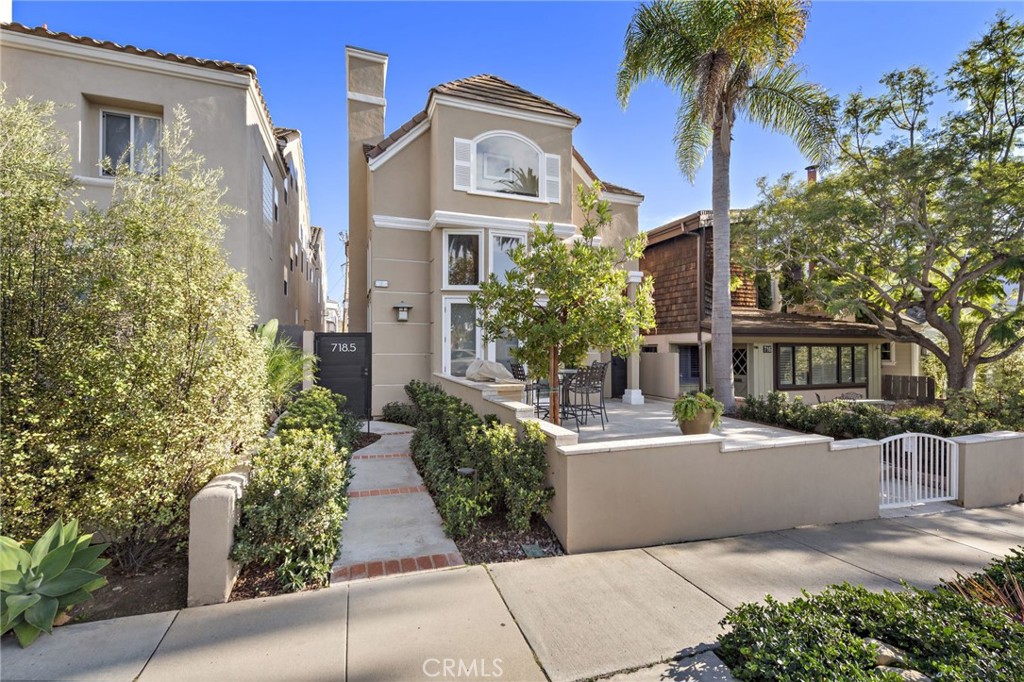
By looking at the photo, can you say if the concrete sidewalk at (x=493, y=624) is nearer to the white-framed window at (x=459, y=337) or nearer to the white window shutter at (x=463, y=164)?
the white-framed window at (x=459, y=337)

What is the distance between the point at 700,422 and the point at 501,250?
23.1 ft

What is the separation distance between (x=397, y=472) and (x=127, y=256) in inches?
181

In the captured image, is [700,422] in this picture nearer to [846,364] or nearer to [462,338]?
[462,338]

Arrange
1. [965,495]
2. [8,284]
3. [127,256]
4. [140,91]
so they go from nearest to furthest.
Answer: [8,284] < [127,256] < [965,495] < [140,91]

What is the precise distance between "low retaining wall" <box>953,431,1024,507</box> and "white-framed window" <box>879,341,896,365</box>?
44.3 feet

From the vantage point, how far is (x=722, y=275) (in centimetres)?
1162

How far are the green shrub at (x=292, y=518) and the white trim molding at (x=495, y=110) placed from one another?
10.2m

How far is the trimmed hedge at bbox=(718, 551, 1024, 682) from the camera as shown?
2494 mm

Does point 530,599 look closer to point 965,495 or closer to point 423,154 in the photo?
point 965,495

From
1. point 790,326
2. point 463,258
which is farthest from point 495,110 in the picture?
point 790,326

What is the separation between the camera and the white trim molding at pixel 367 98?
45.4 ft

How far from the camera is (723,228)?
11.6 meters

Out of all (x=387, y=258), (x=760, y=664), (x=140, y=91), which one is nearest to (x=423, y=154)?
Answer: (x=387, y=258)

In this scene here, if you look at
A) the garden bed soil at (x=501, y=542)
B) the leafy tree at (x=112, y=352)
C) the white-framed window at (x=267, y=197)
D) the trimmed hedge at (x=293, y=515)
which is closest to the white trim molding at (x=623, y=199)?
the white-framed window at (x=267, y=197)
